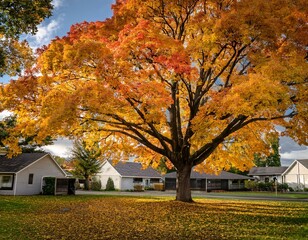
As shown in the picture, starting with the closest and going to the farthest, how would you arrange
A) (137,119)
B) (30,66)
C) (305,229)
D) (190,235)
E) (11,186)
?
(190,235) → (305,229) → (30,66) → (137,119) → (11,186)

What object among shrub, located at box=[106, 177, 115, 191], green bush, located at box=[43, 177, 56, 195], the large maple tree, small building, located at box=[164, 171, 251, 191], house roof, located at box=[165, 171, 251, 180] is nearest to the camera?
the large maple tree

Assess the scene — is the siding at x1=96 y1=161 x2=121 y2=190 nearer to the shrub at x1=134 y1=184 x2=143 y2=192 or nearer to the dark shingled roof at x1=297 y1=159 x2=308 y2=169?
the shrub at x1=134 y1=184 x2=143 y2=192

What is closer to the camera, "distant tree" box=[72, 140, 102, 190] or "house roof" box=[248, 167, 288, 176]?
"distant tree" box=[72, 140, 102, 190]

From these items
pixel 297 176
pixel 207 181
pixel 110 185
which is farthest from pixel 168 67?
pixel 297 176

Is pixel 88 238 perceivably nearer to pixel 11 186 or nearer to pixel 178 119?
pixel 178 119

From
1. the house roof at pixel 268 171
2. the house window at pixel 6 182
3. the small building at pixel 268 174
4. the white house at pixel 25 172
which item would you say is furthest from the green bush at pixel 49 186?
the house roof at pixel 268 171

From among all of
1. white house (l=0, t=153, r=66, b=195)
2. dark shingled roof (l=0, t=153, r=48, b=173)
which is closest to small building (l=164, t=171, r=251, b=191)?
white house (l=0, t=153, r=66, b=195)

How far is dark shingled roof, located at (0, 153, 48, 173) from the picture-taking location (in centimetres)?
3422

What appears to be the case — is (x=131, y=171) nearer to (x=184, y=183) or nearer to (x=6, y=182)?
(x=6, y=182)

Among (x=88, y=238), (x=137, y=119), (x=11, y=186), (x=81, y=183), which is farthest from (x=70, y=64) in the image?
(x=81, y=183)

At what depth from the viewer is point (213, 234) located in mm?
10266

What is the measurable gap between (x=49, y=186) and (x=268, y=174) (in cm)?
5139

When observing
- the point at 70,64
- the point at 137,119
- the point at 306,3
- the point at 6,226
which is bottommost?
the point at 6,226

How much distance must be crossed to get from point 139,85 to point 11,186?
24239 mm
